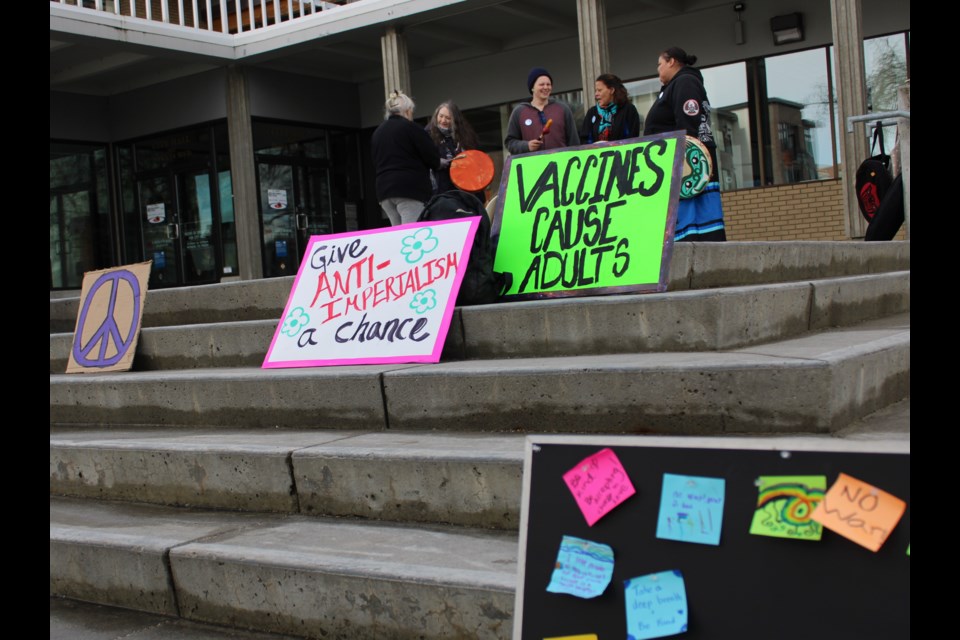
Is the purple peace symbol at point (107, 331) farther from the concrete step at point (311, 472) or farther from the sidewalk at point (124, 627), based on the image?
the sidewalk at point (124, 627)

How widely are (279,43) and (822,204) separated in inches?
306

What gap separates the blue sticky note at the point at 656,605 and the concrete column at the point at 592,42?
1018 cm

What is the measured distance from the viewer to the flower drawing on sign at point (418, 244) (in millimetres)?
5121

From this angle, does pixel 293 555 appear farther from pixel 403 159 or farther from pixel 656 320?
pixel 403 159

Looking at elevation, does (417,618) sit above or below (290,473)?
below

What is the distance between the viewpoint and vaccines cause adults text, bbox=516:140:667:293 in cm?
496

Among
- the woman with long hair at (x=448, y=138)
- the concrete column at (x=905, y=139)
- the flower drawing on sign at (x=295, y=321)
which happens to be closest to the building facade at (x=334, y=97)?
the concrete column at (x=905, y=139)

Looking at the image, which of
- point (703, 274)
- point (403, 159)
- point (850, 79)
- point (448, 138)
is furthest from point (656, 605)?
point (850, 79)

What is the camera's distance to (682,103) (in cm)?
650

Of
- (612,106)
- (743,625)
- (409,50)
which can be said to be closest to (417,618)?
(743,625)

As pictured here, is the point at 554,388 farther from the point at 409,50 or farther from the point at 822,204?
the point at 409,50

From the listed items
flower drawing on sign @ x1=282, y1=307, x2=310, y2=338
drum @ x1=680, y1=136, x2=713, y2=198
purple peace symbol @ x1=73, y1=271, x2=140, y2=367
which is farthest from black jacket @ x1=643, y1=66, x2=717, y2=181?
purple peace symbol @ x1=73, y1=271, x2=140, y2=367

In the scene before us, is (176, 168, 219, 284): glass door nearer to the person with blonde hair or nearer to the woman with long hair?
the woman with long hair

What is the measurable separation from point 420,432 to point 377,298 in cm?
114
